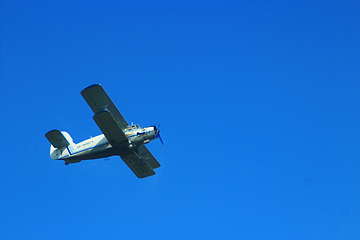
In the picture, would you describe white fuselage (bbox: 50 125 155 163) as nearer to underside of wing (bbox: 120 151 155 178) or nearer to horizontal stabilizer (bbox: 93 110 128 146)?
horizontal stabilizer (bbox: 93 110 128 146)

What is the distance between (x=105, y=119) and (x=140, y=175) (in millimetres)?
10299

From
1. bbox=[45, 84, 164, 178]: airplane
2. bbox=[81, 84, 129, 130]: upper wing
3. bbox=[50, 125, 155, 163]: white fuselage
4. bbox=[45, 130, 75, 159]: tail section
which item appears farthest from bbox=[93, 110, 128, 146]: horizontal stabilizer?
bbox=[45, 130, 75, 159]: tail section

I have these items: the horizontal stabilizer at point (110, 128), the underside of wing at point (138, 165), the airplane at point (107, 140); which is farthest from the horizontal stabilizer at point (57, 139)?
the underside of wing at point (138, 165)

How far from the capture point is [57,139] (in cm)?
3584

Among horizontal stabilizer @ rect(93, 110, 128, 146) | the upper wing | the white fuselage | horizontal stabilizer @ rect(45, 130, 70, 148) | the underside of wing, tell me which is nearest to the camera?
horizontal stabilizer @ rect(93, 110, 128, 146)

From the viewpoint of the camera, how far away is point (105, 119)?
31.4 m

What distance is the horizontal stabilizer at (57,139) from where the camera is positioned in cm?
3562

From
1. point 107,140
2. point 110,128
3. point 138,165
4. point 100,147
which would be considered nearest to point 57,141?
point 100,147

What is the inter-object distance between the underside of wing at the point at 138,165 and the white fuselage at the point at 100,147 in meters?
2.11

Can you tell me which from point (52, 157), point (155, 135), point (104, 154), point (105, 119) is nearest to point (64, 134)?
point (52, 157)

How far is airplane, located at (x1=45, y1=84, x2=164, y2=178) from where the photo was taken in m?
31.8

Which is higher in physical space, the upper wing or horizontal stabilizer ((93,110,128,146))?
the upper wing

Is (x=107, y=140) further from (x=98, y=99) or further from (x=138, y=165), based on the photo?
(x=138, y=165)

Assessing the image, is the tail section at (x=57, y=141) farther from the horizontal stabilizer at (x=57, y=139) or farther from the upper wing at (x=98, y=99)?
the upper wing at (x=98, y=99)
